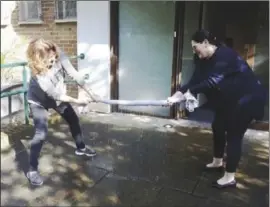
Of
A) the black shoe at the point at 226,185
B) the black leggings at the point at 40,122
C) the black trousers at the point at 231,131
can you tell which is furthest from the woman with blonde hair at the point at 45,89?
the black shoe at the point at 226,185

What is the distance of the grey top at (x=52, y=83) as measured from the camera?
1.88ft

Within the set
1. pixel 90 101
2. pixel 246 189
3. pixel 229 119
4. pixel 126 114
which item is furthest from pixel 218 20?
pixel 90 101

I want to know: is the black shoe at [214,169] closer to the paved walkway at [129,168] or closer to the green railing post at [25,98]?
the paved walkway at [129,168]

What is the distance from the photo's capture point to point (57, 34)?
0.65 metres

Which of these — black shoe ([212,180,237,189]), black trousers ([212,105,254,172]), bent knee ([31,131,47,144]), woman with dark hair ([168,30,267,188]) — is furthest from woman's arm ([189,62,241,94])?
bent knee ([31,131,47,144])

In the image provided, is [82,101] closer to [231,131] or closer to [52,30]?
[52,30]

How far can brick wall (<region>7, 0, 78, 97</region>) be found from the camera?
1.77 ft

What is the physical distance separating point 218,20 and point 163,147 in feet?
3.41

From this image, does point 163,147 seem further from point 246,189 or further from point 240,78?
point 240,78

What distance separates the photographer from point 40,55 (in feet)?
1.77

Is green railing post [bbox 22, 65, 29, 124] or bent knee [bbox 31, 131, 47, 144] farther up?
green railing post [bbox 22, 65, 29, 124]

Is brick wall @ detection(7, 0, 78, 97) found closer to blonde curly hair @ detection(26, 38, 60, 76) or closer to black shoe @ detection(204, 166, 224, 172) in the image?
blonde curly hair @ detection(26, 38, 60, 76)

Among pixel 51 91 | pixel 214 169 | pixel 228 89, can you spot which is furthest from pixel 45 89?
pixel 214 169

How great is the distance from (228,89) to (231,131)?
0.28m
